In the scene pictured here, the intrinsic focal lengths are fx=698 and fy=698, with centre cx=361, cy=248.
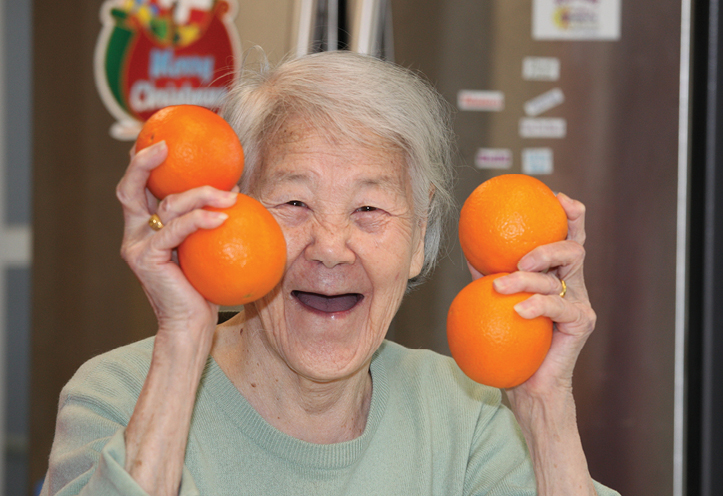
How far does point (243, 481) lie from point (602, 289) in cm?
127

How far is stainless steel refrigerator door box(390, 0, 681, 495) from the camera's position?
6.51ft

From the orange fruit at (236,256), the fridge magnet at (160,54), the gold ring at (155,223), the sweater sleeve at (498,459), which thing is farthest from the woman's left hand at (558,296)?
the fridge magnet at (160,54)

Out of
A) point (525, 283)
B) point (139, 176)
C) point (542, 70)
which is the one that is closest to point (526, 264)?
point (525, 283)

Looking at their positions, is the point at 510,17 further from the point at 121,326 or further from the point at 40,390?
the point at 40,390

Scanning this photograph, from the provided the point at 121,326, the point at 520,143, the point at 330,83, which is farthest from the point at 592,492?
the point at 121,326

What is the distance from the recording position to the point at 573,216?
1.04 meters

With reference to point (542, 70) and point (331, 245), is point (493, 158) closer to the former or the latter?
point (542, 70)

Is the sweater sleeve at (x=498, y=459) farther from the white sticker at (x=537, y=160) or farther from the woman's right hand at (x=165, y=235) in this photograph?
the white sticker at (x=537, y=160)

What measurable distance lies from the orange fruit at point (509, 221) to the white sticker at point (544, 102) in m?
1.04

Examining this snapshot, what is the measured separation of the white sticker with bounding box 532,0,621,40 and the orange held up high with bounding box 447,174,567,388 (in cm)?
113

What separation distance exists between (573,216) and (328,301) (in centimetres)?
43

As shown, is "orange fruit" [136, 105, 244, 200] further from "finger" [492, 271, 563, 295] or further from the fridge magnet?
the fridge magnet

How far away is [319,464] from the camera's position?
1.20 metres

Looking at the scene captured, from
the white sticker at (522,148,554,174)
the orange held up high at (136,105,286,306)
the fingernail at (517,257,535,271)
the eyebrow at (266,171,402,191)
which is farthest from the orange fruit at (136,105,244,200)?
the white sticker at (522,148,554,174)
